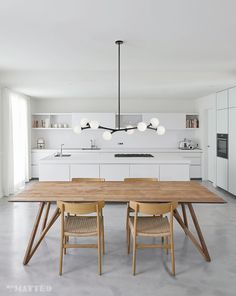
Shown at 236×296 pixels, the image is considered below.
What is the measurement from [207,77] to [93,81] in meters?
2.22

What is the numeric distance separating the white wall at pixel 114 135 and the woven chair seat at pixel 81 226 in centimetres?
590

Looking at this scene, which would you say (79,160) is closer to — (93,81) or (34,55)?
(93,81)

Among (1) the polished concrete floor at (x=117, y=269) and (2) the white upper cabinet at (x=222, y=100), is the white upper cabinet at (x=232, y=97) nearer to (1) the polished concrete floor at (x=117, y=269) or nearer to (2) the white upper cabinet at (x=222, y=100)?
(2) the white upper cabinet at (x=222, y=100)

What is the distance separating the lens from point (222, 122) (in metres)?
7.10

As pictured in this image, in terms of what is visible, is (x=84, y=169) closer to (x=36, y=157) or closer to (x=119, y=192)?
(x=119, y=192)

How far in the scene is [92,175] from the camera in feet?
19.9

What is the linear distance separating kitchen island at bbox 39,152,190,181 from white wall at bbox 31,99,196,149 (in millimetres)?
3353

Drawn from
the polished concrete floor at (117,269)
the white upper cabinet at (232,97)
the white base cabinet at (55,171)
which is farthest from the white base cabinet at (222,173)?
the white base cabinet at (55,171)

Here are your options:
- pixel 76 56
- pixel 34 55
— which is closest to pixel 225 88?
pixel 76 56

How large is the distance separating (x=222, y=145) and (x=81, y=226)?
4813 mm

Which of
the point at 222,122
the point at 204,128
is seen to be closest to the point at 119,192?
the point at 222,122

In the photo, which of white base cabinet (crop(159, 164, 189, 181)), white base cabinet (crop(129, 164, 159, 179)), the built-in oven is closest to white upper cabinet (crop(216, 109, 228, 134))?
the built-in oven

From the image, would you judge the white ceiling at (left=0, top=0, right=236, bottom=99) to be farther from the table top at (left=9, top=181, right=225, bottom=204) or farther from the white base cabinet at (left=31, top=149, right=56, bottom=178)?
the white base cabinet at (left=31, top=149, right=56, bottom=178)

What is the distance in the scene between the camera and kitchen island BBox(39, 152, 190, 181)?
602 cm
